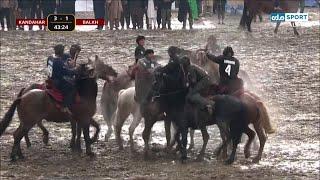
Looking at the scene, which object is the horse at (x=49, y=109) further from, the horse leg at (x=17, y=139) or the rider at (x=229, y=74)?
the rider at (x=229, y=74)

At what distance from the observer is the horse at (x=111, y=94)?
1616cm

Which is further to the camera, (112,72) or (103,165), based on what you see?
(112,72)

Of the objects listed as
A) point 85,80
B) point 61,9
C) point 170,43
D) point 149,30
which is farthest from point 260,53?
point 85,80

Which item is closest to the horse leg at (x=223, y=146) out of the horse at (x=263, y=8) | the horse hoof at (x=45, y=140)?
the horse hoof at (x=45, y=140)

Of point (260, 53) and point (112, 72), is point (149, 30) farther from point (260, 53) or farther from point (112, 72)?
point (112, 72)

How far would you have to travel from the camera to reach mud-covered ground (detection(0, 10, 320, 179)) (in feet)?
44.8

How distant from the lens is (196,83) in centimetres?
1405

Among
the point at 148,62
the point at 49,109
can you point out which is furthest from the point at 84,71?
A: the point at 148,62

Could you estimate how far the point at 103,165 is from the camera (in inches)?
554

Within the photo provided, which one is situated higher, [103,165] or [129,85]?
[129,85]

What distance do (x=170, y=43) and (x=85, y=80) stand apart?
40.7 feet

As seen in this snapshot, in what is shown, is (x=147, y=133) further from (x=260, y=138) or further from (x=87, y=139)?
(x=260, y=138)

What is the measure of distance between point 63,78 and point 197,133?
3.99 m

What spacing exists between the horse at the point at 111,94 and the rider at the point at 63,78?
188 centimetres
